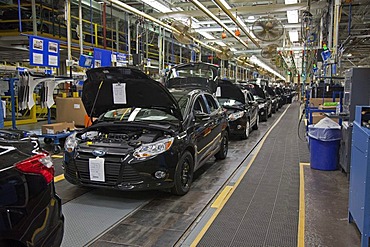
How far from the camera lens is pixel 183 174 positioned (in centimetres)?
452

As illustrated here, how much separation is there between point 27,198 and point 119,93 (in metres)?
2.84

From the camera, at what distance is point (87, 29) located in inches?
534

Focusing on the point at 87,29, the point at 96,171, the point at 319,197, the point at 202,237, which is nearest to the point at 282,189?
the point at 319,197

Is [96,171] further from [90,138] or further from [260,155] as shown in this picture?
[260,155]

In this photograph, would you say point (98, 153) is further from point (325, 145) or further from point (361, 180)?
point (325, 145)

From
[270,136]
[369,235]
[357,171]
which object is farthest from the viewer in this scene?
[270,136]

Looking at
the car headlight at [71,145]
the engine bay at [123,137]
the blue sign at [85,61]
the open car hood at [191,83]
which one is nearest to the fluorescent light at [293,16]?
the open car hood at [191,83]

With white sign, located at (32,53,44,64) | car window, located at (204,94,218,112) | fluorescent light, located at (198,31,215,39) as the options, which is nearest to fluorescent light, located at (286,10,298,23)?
fluorescent light, located at (198,31,215,39)

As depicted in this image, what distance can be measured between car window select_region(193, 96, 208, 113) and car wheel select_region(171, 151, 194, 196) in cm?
91

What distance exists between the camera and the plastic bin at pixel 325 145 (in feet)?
18.6

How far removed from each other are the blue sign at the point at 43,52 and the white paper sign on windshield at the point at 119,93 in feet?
10.5

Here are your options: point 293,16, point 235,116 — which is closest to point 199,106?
point 235,116

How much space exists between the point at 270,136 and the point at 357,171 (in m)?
6.80

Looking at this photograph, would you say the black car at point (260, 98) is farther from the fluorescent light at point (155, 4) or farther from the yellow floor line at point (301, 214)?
the yellow floor line at point (301, 214)
